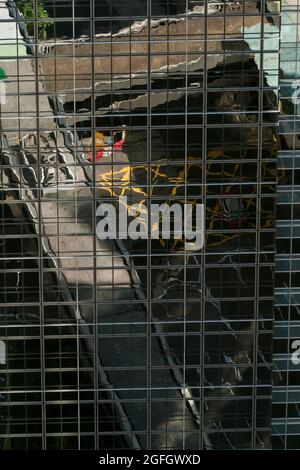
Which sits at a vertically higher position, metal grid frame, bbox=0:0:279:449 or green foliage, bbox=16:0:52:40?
green foliage, bbox=16:0:52:40

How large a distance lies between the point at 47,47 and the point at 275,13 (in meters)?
5.90

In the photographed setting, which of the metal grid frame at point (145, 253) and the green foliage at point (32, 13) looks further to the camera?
the metal grid frame at point (145, 253)

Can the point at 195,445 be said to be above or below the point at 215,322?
below

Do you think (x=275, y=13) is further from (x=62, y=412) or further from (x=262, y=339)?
(x=62, y=412)

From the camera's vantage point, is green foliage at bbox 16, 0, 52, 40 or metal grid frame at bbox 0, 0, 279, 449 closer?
green foliage at bbox 16, 0, 52, 40

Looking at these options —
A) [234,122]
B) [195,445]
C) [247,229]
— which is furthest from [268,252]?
[195,445]

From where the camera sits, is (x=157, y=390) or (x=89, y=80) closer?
(x=89, y=80)

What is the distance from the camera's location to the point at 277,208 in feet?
89.9

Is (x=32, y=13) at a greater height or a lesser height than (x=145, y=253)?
greater

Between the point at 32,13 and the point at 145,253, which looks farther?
the point at 145,253

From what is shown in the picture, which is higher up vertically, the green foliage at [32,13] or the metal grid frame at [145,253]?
the green foliage at [32,13]
